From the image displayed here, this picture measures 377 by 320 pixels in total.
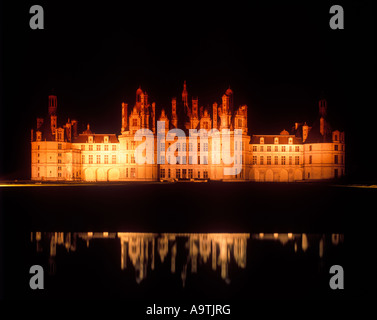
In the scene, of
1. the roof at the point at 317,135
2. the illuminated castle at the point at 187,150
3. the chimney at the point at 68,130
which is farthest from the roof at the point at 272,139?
the chimney at the point at 68,130

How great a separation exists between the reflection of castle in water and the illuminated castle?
178ft

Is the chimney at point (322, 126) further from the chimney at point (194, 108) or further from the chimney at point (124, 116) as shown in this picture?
the chimney at point (124, 116)

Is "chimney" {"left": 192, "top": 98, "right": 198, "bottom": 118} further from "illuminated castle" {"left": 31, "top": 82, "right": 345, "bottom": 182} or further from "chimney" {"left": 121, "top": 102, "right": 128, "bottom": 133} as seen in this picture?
"chimney" {"left": 121, "top": 102, "right": 128, "bottom": 133}

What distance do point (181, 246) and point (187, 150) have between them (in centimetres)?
5895

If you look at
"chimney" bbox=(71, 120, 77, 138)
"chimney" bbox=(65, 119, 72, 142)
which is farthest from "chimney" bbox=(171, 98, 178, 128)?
"chimney" bbox=(65, 119, 72, 142)

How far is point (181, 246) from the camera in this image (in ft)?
33.4

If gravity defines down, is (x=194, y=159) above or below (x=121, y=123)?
below

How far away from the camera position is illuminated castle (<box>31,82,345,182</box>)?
6712 centimetres

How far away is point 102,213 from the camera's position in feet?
53.9

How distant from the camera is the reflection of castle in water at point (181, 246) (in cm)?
841
